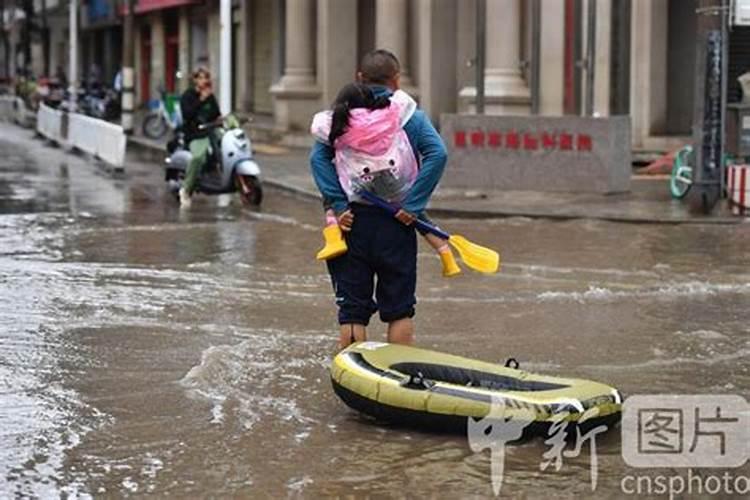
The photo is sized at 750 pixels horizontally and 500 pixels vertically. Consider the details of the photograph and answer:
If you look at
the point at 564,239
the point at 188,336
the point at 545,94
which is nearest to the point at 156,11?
the point at 545,94

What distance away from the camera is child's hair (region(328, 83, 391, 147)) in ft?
23.1

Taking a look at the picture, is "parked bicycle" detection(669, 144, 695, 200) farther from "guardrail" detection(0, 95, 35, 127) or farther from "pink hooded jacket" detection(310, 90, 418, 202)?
"guardrail" detection(0, 95, 35, 127)

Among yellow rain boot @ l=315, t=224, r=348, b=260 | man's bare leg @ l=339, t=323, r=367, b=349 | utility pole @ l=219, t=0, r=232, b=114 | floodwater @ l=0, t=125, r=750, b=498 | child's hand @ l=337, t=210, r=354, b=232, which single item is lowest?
floodwater @ l=0, t=125, r=750, b=498

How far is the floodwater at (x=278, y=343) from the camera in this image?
6.09m

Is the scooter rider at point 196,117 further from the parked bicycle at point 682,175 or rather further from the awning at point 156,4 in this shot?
the awning at point 156,4

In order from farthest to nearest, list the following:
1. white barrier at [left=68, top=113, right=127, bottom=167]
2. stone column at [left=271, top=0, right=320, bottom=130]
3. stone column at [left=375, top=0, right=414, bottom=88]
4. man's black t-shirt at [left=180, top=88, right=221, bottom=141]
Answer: stone column at [left=271, top=0, right=320, bottom=130]
stone column at [left=375, top=0, right=414, bottom=88]
white barrier at [left=68, top=113, right=127, bottom=167]
man's black t-shirt at [left=180, top=88, right=221, bottom=141]

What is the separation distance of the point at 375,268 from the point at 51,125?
28.0 meters

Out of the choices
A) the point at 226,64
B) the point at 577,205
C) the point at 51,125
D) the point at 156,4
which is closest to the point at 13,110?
the point at 156,4

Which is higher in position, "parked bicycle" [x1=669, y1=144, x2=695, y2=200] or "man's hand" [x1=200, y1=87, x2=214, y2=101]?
"man's hand" [x1=200, y1=87, x2=214, y2=101]

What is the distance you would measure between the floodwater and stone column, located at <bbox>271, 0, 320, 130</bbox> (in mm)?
17161

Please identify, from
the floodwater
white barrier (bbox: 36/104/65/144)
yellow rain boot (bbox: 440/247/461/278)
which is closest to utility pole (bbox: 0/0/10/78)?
white barrier (bbox: 36/104/65/144)

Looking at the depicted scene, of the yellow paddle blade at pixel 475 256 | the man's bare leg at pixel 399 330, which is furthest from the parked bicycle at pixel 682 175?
the man's bare leg at pixel 399 330

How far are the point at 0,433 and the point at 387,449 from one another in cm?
179

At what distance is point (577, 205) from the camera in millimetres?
17172
